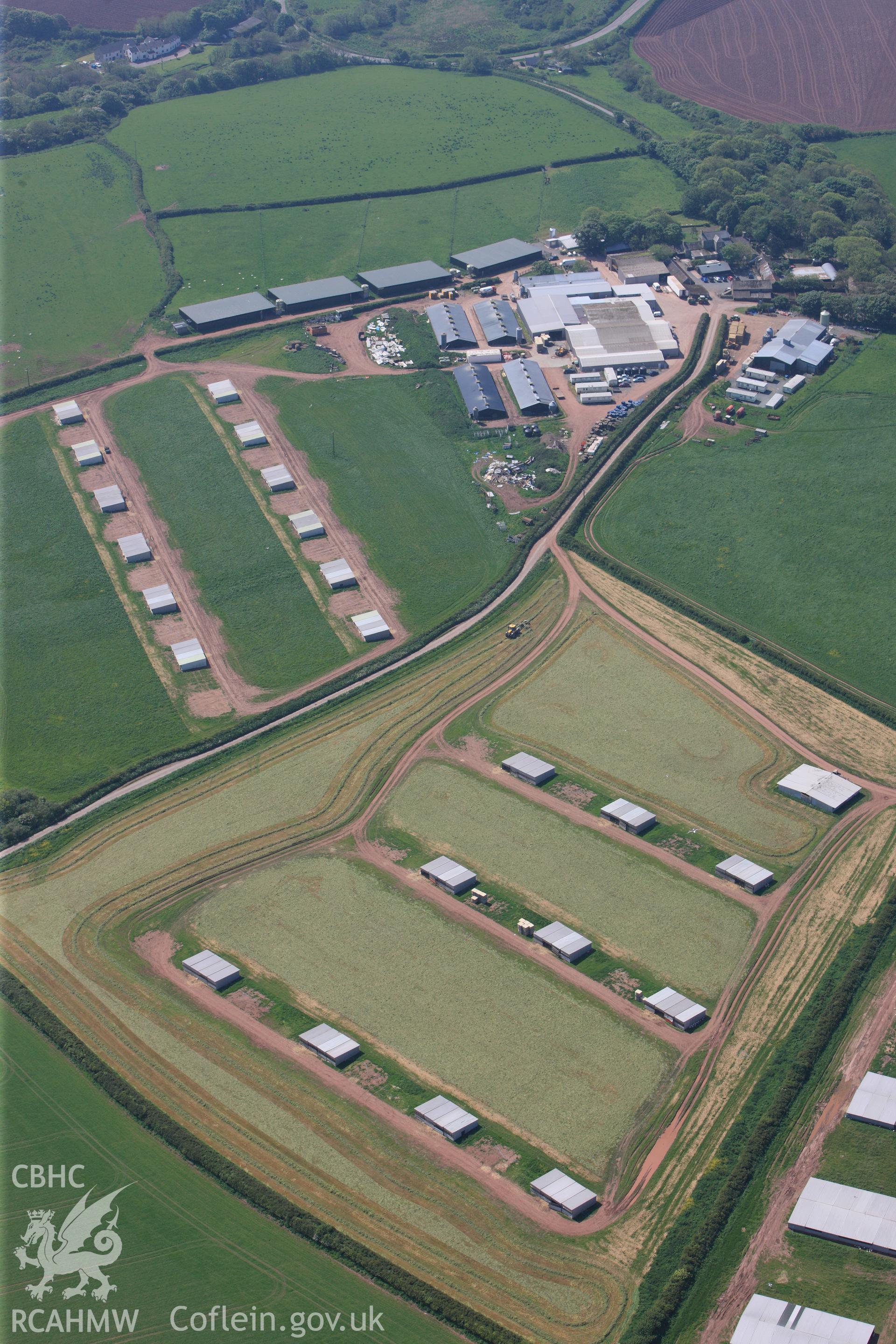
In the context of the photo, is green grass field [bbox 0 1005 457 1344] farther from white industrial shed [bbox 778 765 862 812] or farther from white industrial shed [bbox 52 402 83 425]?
white industrial shed [bbox 52 402 83 425]

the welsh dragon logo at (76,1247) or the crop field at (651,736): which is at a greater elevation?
the crop field at (651,736)

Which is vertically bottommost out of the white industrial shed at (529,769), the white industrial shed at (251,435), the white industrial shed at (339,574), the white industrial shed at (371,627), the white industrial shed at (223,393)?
the white industrial shed at (529,769)

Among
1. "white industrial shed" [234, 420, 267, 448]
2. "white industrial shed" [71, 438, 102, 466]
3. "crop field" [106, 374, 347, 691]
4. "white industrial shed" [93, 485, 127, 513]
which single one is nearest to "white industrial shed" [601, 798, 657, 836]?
"crop field" [106, 374, 347, 691]

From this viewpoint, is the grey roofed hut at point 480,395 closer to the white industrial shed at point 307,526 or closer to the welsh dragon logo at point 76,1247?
the white industrial shed at point 307,526

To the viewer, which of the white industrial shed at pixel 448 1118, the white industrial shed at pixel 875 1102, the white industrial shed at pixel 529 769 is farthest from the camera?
the white industrial shed at pixel 529 769

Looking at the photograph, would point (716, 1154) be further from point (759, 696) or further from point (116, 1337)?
point (759, 696)

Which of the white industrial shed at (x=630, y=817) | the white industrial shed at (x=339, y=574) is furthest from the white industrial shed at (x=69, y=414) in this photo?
the white industrial shed at (x=630, y=817)
